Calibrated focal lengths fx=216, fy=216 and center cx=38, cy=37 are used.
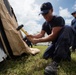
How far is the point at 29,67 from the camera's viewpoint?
4.78 metres

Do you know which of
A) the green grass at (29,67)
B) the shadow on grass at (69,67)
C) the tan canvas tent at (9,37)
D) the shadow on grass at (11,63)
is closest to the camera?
the shadow on grass at (69,67)

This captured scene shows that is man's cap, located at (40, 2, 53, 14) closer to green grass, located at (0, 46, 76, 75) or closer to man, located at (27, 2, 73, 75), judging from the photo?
man, located at (27, 2, 73, 75)

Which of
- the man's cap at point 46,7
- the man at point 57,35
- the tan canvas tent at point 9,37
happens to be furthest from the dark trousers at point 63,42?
the tan canvas tent at point 9,37

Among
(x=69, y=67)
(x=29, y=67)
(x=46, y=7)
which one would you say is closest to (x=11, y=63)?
(x=29, y=67)

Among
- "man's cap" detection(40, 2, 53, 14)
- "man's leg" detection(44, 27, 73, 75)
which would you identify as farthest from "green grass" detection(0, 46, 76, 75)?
"man's cap" detection(40, 2, 53, 14)

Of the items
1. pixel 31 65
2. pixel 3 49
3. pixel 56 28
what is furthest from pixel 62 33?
pixel 3 49

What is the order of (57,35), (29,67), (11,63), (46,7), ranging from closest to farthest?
(46,7), (57,35), (29,67), (11,63)

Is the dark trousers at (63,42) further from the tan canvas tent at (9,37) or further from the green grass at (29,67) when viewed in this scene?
the tan canvas tent at (9,37)

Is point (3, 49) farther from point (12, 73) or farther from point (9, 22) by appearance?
point (12, 73)

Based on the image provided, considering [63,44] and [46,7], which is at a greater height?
[46,7]

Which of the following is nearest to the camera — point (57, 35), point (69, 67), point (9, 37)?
point (57, 35)

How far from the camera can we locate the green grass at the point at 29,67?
4.36 meters

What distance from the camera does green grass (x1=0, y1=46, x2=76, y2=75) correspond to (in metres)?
4.36

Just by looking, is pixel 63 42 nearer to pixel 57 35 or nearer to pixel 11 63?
pixel 57 35
